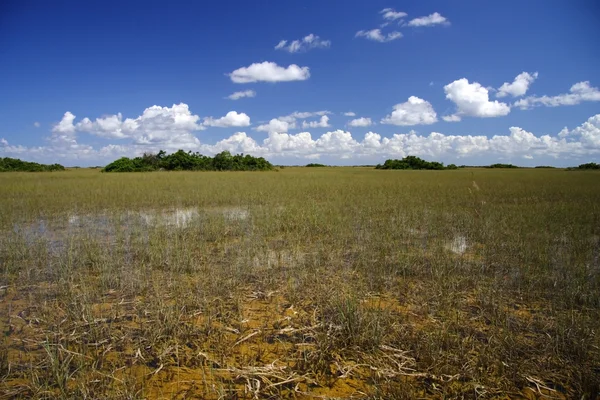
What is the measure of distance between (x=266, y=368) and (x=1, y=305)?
3.02 metres

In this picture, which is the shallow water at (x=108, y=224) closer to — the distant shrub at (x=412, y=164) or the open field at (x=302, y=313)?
the open field at (x=302, y=313)

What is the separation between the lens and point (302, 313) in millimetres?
3141

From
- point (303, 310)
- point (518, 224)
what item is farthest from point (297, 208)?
point (303, 310)

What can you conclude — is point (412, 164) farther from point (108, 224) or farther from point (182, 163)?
point (108, 224)

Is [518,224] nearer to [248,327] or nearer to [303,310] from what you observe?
[303,310]

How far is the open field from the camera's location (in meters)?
2.17

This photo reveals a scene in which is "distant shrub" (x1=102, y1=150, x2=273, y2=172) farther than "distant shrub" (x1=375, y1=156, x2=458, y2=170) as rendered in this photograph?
No

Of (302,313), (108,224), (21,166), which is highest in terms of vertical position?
(21,166)

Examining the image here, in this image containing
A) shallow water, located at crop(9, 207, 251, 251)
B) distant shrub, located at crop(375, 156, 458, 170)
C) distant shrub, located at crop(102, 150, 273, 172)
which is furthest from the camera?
Answer: distant shrub, located at crop(375, 156, 458, 170)

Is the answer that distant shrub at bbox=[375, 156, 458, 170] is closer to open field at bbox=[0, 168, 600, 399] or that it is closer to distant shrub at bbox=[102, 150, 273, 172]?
distant shrub at bbox=[102, 150, 273, 172]

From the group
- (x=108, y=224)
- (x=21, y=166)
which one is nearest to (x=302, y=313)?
(x=108, y=224)

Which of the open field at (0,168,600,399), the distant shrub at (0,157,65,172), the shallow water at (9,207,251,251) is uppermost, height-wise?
the distant shrub at (0,157,65,172)

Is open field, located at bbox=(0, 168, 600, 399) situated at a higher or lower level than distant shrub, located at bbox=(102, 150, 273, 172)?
lower

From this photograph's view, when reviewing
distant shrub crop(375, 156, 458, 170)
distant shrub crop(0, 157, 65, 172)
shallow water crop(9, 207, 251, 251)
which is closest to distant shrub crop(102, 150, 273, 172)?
distant shrub crop(0, 157, 65, 172)
